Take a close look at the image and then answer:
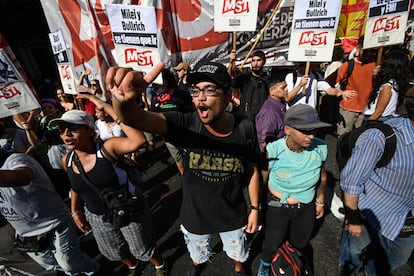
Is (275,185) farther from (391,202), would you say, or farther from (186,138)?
(186,138)

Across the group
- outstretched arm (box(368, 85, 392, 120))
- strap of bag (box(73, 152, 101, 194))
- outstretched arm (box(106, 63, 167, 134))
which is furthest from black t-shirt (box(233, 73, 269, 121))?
outstretched arm (box(106, 63, 167, 134))

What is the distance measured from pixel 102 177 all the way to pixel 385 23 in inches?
203

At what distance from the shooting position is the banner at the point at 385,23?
4004 mm

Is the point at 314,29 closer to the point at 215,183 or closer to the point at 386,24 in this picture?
the point at 386,24

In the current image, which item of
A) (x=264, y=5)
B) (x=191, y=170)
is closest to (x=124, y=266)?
(x=191, y=170)

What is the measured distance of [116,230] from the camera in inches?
96.4

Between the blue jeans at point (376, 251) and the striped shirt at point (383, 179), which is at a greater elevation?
the striped shirt at point (383, 179)

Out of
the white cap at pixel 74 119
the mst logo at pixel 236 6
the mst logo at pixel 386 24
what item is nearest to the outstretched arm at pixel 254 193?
the white cap at pixel 74 119

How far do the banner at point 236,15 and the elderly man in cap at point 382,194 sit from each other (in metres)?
3.19

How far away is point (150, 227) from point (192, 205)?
714 mm

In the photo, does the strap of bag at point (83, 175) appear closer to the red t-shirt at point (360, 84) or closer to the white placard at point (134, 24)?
the white placard at point (134, 24)

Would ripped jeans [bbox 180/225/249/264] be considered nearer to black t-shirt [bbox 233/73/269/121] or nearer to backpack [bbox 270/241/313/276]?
backpack [bbox 270/241/313/276]

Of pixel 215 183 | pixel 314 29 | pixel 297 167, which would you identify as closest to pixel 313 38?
pixel 314 29

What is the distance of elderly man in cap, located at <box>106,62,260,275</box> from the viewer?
1682mm
